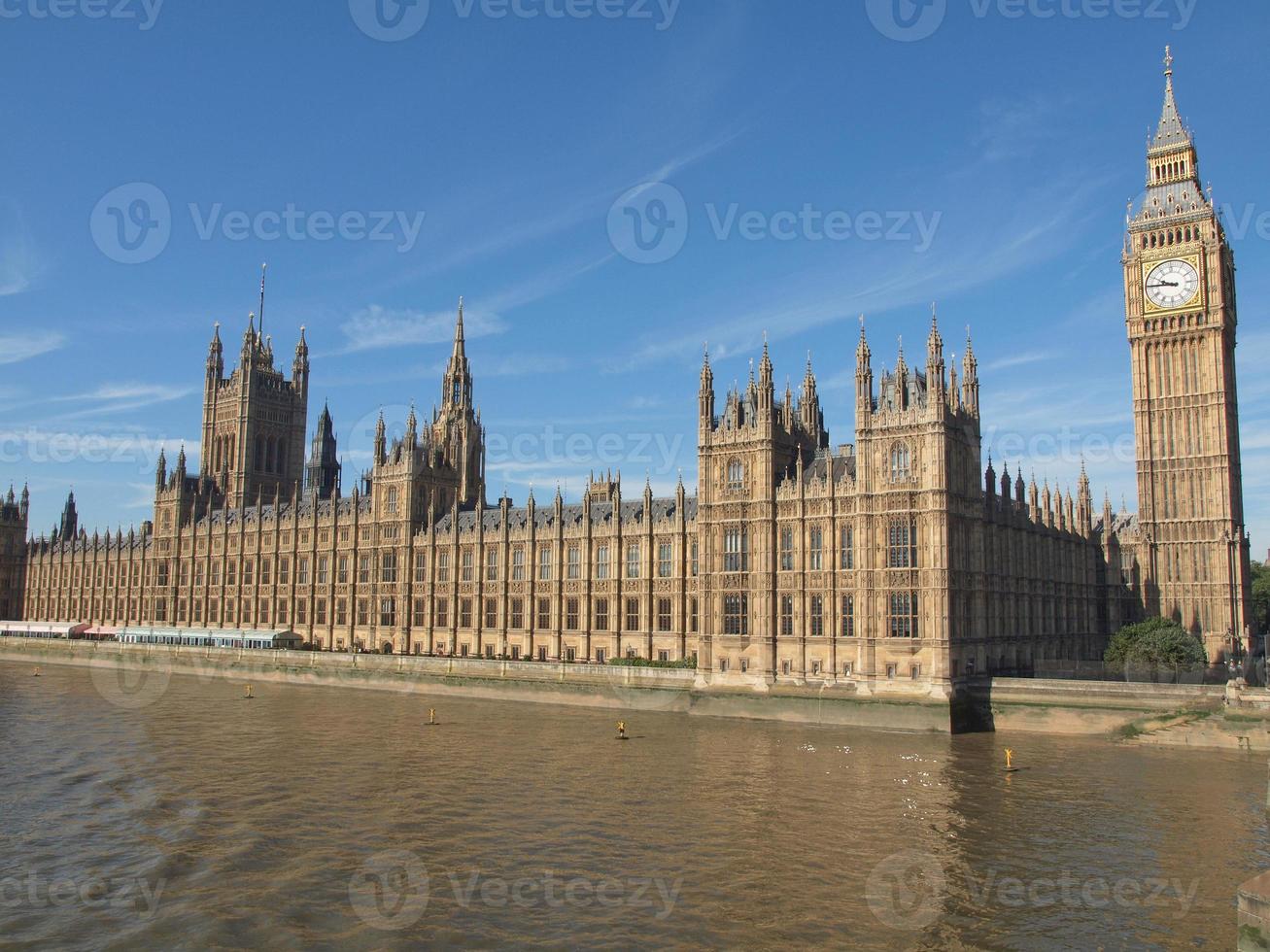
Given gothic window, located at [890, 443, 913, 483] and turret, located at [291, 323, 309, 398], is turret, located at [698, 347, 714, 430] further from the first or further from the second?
turret, located at [291, 323, 309, 398]

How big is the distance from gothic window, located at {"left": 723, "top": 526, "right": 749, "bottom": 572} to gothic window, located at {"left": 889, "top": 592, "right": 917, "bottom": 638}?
38.6ft

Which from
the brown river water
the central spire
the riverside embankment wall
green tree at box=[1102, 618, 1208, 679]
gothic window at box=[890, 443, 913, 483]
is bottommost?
the brown river water

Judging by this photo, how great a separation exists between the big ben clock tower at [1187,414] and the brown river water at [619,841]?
4836 cm

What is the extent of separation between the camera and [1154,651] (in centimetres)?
7206

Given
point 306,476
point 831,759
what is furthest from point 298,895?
point 306,476

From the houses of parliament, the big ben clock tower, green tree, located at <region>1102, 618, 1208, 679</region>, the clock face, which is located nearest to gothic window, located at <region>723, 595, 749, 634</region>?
the houses of parliament

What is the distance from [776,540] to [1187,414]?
5431 centimetres

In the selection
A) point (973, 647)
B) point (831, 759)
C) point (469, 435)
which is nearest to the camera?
point (831, 759)

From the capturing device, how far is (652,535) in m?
88.6

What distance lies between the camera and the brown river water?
96.0ft

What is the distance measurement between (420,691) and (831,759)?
46631 millimetres

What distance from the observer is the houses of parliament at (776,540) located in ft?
223

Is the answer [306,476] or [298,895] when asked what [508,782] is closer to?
[298,895]

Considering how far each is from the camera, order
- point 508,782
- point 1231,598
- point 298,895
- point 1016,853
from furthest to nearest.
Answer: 1. point 1231,598
2. point 508,782
3. point 1016,853
4. point 298,895
